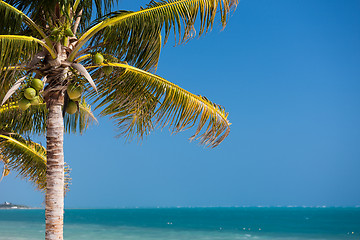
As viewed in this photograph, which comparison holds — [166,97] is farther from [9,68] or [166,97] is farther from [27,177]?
[27,177]

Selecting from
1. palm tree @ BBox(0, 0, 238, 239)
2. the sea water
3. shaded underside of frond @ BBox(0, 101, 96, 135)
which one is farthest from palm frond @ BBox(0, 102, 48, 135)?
the sea water

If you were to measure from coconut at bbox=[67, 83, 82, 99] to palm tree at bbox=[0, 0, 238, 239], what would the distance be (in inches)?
0.5

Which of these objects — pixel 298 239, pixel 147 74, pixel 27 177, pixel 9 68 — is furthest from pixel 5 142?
pixel 298 239

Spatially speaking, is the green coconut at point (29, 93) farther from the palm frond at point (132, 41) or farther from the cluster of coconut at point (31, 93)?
the palm frond at point (132, 41)

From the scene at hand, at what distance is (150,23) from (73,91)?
4.85 feet

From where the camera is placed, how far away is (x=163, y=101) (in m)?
6.48

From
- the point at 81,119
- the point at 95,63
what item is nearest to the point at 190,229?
the point at 81,119

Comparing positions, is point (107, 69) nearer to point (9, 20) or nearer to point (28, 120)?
point (9, 20)

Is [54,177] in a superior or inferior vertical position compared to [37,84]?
inferior

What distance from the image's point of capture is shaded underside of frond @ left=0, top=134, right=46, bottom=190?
9.24 meters

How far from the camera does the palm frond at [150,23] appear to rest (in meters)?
6.11

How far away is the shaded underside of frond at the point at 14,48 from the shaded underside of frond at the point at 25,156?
3877 mm

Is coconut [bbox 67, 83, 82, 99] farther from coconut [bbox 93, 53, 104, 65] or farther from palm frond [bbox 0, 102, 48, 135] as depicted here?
palm frond [bbox 0, 102, 48, 135]

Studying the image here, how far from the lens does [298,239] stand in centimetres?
3572
